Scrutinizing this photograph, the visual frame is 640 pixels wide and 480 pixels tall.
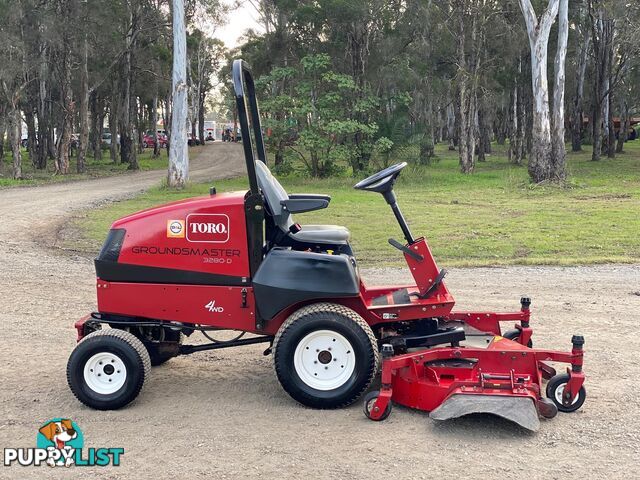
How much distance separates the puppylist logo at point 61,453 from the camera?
4371mm

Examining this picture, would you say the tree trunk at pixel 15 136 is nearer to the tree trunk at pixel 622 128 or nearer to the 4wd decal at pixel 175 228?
the 4wd decal at pixel 175 228

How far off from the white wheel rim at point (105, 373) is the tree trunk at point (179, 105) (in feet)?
67.6

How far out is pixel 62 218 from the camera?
1741 cm

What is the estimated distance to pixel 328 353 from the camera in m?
5.09

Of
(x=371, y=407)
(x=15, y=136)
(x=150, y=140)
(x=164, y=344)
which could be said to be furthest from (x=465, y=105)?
(x=150, y=140)

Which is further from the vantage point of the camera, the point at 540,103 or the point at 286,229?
the point at 540,103

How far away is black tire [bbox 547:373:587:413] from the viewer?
16.4ft

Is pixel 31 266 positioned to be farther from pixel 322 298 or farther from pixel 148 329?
pixel 322 298

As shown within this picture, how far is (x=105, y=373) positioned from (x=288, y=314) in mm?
1455

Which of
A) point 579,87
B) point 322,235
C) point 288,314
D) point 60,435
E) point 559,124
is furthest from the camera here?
point 579,87

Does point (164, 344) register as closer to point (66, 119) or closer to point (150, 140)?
point (66, 119)

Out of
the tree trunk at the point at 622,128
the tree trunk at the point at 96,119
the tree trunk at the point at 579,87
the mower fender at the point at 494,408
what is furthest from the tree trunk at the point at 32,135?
the mower fender at the point at 494,408

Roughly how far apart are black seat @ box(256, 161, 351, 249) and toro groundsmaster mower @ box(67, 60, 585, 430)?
0.03 ft

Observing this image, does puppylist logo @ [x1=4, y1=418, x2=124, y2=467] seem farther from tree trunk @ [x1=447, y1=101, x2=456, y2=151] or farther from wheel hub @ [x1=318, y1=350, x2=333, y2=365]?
tree trunk @ [x1=447, y1=101, x2=456, y2=151]
